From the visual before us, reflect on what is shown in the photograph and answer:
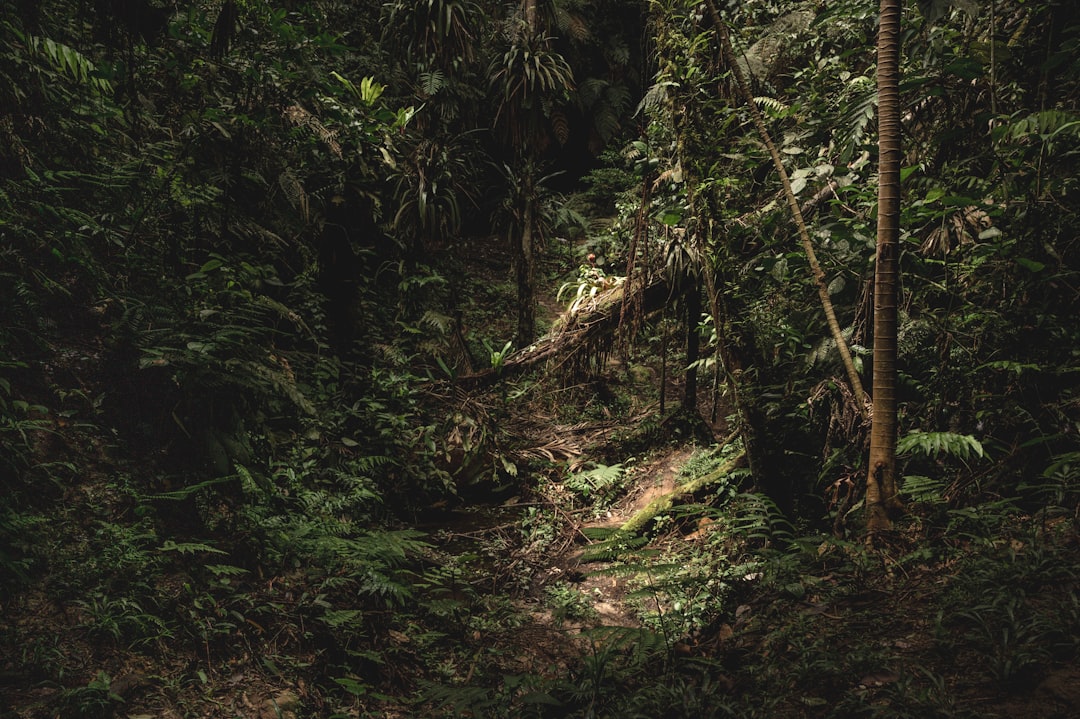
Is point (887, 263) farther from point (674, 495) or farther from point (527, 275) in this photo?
point (527, 275)

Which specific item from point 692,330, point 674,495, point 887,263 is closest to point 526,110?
point 692,330

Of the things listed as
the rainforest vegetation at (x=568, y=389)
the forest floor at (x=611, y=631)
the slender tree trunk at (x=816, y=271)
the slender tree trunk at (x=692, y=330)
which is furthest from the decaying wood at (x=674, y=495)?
the slender tree trunk at (x=816, y=271)

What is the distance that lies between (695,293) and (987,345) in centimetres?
283

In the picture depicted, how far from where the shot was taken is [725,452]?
5.38m

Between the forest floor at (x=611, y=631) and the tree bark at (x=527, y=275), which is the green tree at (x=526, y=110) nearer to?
the tree bark at (x=527, y=275)

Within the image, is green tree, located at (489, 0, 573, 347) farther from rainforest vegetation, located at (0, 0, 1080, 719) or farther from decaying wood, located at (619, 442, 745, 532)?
decaying wood, located at (619, 442, 745, 532)

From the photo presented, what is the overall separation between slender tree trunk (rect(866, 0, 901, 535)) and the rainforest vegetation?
0.05 feet

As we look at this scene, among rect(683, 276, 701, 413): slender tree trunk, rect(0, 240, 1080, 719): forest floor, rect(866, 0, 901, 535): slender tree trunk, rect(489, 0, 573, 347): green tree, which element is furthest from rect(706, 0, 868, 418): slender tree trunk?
rect(489, 0, 573, 347): green tree

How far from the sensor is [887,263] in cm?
292

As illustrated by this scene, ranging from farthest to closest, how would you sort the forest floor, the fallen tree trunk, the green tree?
the green tree
the fallen tree trunk
the forest floor

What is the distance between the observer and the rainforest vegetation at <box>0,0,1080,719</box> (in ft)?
8.61

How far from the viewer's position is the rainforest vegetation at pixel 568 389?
2623 mm

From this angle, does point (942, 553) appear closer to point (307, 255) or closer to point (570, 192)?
point (307, 255)

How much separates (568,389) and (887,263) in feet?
13.8
